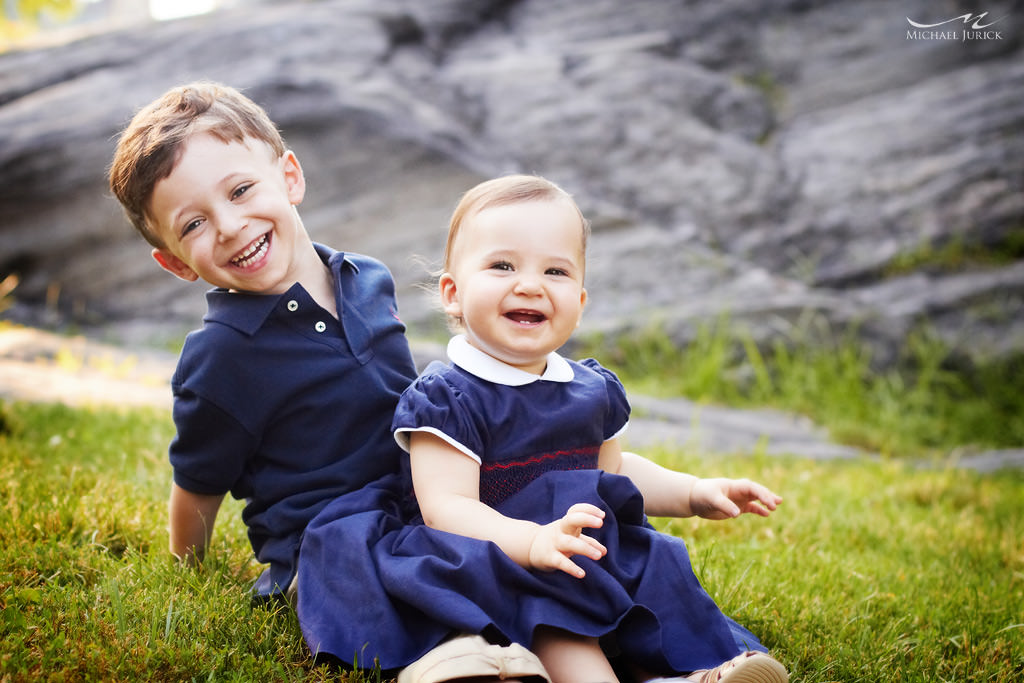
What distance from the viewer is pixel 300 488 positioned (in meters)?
2.16

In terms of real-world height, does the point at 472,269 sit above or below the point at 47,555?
above

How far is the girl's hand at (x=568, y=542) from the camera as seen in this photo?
5.57 ft

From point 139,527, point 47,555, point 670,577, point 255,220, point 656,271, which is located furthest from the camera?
point 656,271

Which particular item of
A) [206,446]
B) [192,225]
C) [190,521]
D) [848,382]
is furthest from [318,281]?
[848,382]

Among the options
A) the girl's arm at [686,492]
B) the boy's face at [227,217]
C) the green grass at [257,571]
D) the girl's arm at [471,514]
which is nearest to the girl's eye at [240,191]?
the boy's face at [227,217]

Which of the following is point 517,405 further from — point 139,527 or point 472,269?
point 139,527

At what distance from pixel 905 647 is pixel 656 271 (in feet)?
16.9

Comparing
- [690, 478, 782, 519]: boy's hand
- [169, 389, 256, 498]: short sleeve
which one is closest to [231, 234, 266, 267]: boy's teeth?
[169, 389, 256, 498]: short sleeve

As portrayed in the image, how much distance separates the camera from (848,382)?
6.21 metres

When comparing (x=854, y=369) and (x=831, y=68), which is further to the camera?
(x=831, y=68)

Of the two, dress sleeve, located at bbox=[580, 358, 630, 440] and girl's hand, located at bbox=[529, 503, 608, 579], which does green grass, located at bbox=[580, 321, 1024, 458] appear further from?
girl's hand, located at bbox=[529, 503, 608, 579]

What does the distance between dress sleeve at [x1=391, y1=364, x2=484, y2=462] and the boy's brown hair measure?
787mm

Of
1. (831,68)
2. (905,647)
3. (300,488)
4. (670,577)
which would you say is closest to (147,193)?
(300,488)

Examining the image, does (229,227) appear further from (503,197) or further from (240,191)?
(503,197)
